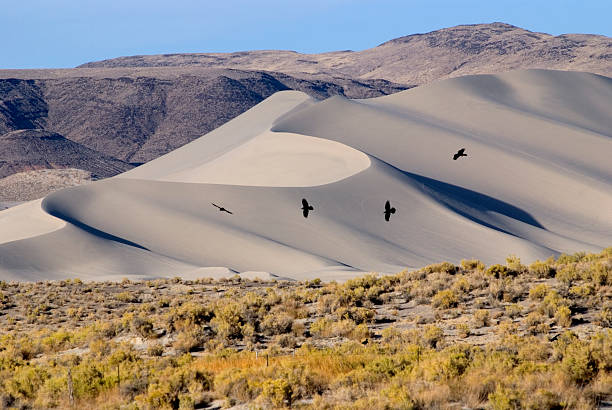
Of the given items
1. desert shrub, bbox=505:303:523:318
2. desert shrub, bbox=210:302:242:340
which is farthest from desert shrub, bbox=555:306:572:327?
desert shrub, bbox=210:302:242:340

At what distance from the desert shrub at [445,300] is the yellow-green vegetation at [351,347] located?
0.11 feet

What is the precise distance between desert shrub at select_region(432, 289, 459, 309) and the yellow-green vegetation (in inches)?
1.3

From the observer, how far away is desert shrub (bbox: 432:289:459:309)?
725 inches

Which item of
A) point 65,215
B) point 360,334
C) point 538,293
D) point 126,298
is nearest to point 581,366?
point 360,334

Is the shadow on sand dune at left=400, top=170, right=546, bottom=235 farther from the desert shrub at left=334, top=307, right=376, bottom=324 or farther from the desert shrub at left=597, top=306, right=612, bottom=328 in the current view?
the desert shrub at left=597, top=306, right=612, bottom=328

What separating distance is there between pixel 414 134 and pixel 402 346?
6525cm

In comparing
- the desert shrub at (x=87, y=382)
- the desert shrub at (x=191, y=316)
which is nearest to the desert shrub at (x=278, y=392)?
the desert shrub at (x=87, y=382)

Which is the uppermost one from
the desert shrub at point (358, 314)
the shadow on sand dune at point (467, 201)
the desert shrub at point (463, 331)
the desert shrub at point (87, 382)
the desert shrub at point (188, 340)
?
the desert shrub at point (463, 331)

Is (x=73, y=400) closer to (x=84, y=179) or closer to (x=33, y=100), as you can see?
(x=84, y=179)

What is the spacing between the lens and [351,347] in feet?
49.6

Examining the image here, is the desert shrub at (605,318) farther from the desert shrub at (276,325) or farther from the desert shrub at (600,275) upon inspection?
the desert shrub at (276,325)

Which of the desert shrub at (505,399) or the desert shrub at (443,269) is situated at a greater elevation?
the desert shrub at (505,399)

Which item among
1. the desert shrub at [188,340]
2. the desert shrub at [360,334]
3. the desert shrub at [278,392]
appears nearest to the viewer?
the desert shrub at [278,392]

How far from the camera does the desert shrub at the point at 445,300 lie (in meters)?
18.4
